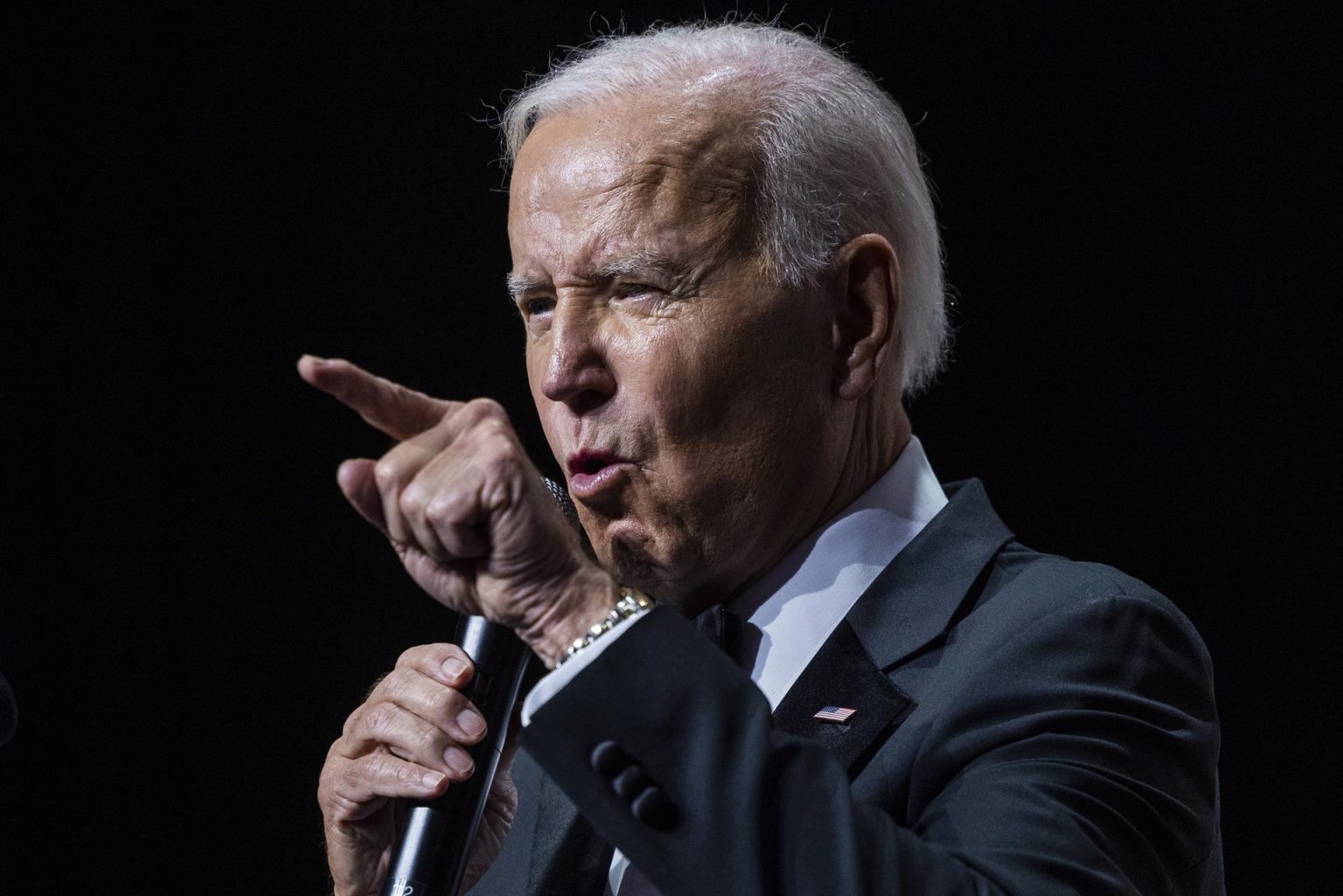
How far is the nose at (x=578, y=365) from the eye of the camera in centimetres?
162

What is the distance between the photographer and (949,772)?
4.63 ft

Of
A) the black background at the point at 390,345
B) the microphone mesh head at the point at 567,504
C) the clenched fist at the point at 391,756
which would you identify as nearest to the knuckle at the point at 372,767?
the clenched fist at the point at 391,756

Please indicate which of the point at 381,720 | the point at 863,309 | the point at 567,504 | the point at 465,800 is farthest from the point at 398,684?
the point at 863,309

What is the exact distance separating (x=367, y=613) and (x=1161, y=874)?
1.92 meters

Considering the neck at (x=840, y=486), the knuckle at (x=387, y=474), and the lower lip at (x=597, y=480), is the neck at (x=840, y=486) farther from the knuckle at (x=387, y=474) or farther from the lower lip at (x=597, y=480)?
the knuckle at (x=387, y=474)

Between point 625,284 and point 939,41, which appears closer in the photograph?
point 625,284

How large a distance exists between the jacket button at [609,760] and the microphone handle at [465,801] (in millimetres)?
389

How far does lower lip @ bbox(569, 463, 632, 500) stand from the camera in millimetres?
1629

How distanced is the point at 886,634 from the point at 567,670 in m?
0.56

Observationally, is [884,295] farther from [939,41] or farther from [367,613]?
[367,613]

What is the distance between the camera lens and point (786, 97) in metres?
1.79

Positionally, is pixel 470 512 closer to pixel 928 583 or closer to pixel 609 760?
pixel 609 760

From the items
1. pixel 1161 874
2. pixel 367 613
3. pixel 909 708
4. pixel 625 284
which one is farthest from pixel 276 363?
pixel 1161 874

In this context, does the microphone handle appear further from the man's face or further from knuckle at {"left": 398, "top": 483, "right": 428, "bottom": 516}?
knuckle at {"left": 398, "top": 483, "right": 428, "bottom": 516}
